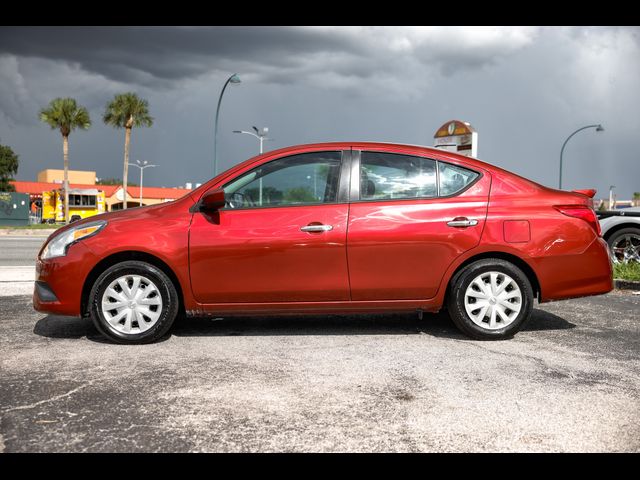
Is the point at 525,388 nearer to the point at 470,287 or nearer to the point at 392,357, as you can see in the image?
the point at 392,357

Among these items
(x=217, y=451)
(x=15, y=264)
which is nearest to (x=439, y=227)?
(x=217, y=451)

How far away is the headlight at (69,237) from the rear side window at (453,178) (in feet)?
9.06

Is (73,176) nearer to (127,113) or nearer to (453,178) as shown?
(127,113)

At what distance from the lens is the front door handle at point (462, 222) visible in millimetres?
4742

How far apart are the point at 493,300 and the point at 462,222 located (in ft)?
2.22

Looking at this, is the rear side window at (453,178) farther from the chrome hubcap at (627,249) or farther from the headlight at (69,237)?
the chrome hubcap at (627,249)

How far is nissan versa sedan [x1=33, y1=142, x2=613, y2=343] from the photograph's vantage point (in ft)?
15.2

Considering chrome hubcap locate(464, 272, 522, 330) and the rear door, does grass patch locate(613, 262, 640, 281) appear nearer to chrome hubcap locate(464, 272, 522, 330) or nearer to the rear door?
chrome hubcap locate(464, 272, 522, 330)

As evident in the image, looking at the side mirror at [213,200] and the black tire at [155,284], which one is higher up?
the side mirror at [213,200]

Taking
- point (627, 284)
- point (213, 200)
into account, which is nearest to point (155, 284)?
point (213, 200)

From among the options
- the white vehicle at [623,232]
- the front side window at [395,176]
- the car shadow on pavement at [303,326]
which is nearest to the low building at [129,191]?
the white vehicle at [623,232]

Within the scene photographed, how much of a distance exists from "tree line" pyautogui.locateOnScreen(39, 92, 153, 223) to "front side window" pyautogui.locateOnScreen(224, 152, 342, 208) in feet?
118

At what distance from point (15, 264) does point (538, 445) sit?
11032mm

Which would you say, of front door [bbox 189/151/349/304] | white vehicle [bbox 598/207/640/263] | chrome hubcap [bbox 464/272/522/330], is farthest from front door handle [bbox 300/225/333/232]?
white vehicle [bbox 598/207/640/263]
